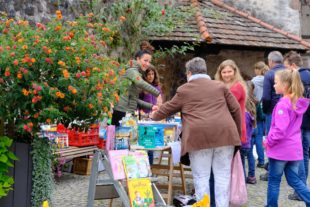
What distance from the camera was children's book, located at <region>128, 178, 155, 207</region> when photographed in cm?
450

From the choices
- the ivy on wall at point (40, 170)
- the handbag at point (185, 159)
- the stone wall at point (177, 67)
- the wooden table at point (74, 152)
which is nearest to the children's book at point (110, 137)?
the ivy on wall at point (40, 170)

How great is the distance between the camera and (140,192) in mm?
4555

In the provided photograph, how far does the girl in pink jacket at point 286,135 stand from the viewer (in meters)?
5.04

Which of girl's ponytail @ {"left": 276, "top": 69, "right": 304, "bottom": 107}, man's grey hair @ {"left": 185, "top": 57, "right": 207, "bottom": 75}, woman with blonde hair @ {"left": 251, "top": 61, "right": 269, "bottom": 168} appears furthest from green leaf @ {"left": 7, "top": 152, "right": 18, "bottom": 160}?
woman with blonde hair @ {"left": 251, "top": 61, "right": 269, "bottom": 168}

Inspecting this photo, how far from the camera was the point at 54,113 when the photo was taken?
3.98 m

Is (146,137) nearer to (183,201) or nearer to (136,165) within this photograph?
(136,165)

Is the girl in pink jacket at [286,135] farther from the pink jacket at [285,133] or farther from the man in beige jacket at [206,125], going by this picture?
the man in beige jacket at [206,125]

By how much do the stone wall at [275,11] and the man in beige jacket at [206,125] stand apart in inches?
330

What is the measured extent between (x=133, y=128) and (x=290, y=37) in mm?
8035

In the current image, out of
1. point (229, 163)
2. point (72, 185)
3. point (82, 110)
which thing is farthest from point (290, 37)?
point (82, 110)

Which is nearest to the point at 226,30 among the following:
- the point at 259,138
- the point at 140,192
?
the point at 259,138

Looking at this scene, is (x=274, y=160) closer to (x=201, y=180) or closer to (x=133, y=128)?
(x=201, y=180)

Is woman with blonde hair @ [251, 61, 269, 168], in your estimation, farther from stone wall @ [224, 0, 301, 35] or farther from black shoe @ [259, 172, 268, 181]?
stone wall @ [224, 0, 301, 35]

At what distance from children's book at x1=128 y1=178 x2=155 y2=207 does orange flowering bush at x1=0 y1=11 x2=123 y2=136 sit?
2.15 feet
